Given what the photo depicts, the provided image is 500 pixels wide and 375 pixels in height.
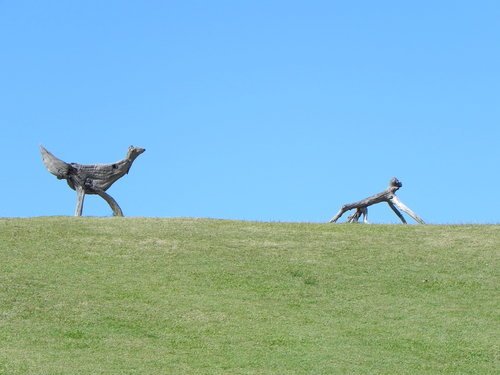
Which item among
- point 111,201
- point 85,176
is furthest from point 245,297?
point 85,176

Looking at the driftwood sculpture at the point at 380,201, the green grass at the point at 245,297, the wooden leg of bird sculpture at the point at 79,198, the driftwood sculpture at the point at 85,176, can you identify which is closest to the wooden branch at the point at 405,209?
the driftwood sculpture at the point at 380,201

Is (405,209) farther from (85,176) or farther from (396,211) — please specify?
(85,176)

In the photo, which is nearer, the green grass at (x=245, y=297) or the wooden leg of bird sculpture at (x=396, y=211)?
the green grass at (x=245, y=297)

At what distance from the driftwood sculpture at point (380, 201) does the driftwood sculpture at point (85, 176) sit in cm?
821

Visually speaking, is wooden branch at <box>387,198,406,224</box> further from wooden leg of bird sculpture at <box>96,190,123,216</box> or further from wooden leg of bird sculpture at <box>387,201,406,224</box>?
wooden leg of bird sculpture at <box>96,190,123,216</box>

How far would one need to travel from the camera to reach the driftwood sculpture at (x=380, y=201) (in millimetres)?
40375

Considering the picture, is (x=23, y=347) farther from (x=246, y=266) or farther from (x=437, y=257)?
(x=437, y=257)

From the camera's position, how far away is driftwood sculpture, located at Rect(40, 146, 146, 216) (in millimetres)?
39406

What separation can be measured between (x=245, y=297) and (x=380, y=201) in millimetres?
14804

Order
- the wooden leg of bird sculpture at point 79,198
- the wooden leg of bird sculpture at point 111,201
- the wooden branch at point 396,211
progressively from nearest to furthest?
the wooden leg of bird sculpture at point 79,198 → the wooden leg of bird sculpture at point 111,201 → the wooden branch at point 396,211

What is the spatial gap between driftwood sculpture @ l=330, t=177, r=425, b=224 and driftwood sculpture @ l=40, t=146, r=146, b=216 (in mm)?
8206

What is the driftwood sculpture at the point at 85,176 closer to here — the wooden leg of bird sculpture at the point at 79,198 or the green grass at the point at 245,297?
the wooden leg of bird sculpture at the point at 79,198

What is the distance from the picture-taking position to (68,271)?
2903cm

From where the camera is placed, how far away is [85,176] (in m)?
39.5
